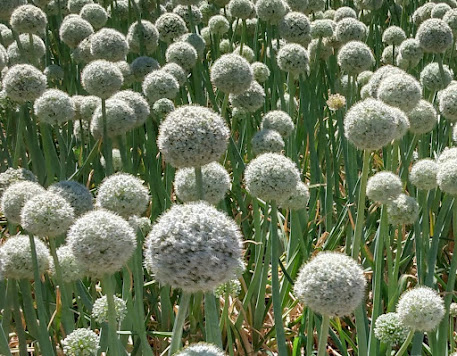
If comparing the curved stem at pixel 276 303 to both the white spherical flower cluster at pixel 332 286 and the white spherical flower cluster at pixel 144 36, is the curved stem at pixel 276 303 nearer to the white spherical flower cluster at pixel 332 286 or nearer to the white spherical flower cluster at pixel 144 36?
the white spherical flower cluster at pixel 332 286

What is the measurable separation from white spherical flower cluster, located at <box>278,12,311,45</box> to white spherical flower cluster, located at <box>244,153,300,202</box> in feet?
7.50

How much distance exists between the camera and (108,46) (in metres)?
4.18

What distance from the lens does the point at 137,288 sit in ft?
8.83

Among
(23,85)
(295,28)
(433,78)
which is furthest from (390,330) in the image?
(295,28)

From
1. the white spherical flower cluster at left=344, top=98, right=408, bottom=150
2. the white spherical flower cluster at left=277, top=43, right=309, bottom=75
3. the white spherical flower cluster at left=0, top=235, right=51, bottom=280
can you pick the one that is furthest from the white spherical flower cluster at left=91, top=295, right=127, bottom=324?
the white spherical flower cluster at left=277, top=43, right=309, bottom=75

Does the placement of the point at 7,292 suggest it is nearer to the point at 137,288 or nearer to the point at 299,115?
the point at 137,288

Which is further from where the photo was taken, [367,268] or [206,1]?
[206,1]

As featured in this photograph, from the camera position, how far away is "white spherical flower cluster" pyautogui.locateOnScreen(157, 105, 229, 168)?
7.86 feet

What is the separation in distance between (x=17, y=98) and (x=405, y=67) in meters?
2.82

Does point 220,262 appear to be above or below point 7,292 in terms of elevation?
above

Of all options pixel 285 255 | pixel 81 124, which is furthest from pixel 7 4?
pixel 285 255

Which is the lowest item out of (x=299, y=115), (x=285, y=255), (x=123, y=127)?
(x=285, y=255)

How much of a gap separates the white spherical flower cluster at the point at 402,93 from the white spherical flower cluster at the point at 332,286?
1.37m

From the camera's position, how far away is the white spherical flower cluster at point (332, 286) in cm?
205
